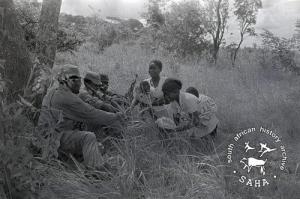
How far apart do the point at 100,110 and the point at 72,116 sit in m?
0.26

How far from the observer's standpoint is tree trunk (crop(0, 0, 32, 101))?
4.57 m

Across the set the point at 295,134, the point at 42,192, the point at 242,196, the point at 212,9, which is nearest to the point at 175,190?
the point at 242,196

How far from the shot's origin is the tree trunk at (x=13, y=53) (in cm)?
457

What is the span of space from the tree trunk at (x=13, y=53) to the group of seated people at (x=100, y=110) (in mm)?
497

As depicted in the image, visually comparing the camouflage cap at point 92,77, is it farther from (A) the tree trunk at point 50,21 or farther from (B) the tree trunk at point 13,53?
(B) the tree trunk at point 13,53

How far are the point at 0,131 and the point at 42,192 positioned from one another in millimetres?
561

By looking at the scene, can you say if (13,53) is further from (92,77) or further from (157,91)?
(157,91)

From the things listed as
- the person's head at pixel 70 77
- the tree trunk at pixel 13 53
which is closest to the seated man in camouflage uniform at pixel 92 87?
the person's head at pixel 70 77

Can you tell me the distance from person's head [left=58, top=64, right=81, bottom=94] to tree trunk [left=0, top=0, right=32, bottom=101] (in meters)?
0.53

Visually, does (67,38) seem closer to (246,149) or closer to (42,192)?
(246,149)

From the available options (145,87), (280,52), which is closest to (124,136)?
(145,87)

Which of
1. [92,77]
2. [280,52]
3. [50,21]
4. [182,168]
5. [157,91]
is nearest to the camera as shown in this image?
[182,168]

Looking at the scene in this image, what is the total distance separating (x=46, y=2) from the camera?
5.50m

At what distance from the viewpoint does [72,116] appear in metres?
4.36
